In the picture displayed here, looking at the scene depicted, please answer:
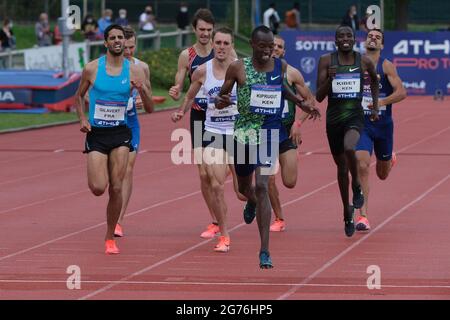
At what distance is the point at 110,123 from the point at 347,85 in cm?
241

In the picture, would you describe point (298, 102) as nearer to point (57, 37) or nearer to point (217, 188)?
point (217, 188)

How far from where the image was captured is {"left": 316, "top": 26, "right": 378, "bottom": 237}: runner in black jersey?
45.4ft

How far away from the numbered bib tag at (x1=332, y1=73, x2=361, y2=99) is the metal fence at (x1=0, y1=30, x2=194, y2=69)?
25855mm

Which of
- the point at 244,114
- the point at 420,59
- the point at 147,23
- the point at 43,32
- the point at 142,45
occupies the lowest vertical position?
the point at 147,23

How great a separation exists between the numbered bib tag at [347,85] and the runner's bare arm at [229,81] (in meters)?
1.86

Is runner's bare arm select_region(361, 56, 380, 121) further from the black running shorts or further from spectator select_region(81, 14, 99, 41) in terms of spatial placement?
spectator select_region(81, 14, 99, 41)

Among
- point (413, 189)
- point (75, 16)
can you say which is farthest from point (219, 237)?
point (75, 16)

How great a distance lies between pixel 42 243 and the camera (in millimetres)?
13586

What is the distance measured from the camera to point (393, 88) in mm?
14742

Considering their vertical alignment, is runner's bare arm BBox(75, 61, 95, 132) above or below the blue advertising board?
above

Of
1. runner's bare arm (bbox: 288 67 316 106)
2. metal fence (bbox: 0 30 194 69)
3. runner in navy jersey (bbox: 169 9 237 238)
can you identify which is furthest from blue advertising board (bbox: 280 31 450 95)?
runner's bare arm (bbox: 288 67 316 106)

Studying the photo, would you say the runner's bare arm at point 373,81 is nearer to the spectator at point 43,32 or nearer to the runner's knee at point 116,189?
the runner's knee at point 116,189

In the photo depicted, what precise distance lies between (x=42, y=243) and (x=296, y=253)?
2463 mm

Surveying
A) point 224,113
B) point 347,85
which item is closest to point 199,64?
point 224,113
